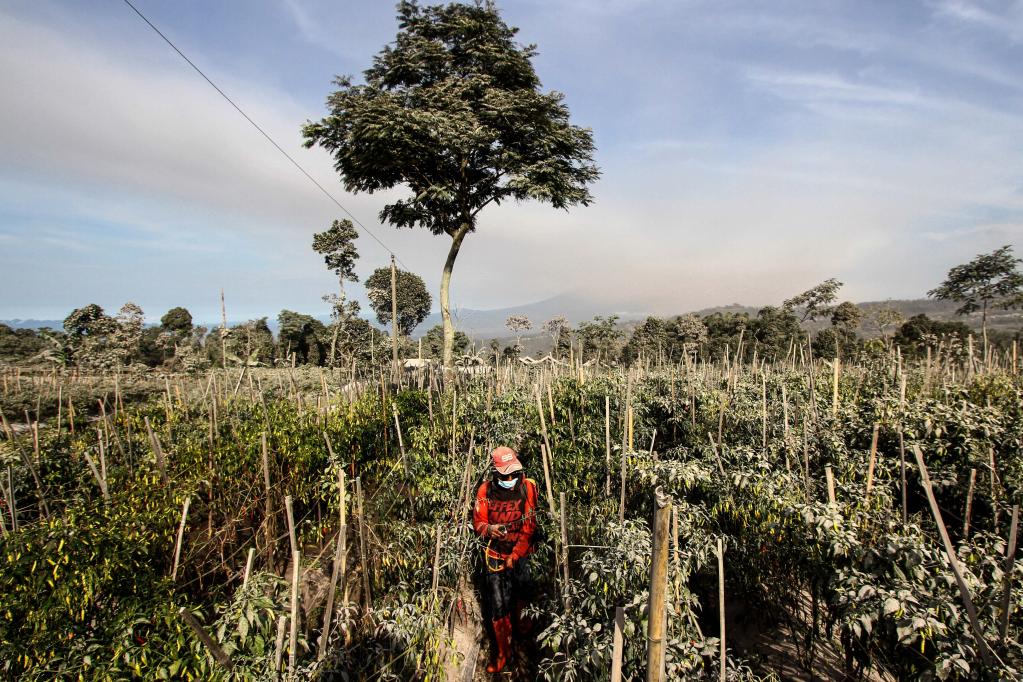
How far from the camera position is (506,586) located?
4.27 meters

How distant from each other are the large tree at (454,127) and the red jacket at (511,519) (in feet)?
21.1

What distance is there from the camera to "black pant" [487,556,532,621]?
4.21 meters

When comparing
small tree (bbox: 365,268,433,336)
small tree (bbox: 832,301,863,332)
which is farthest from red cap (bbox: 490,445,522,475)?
small tree (bbox: 365,268,433,336)

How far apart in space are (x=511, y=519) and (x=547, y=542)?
1.67ft

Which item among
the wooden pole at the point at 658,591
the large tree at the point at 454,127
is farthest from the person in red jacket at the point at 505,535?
the large tree at the point at 454,127

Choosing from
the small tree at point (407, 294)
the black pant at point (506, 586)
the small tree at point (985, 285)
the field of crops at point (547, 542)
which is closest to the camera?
the field of crops at point (547, 542)

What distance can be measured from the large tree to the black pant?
6.70m

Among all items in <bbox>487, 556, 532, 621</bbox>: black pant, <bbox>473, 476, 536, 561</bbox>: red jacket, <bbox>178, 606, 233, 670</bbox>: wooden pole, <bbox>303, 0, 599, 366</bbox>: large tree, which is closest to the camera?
<bbox>178, 606, 233, 670</bbox>: wooden pole

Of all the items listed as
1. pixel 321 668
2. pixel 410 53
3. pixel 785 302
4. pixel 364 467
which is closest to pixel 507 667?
pixel 321 668

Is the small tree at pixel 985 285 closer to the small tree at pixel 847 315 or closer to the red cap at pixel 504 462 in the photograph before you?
the small tree at pixel 847 315

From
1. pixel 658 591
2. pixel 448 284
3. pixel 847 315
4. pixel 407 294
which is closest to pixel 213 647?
pixel 658 591

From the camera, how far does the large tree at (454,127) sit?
10.7 m

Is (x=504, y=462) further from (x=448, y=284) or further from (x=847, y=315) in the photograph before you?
(x=847, y=315)

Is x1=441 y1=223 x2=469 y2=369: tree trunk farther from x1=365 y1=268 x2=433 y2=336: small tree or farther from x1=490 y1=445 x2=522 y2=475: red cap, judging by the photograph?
→ x1=365 y1=268 x2=433 y2=336: small tree
